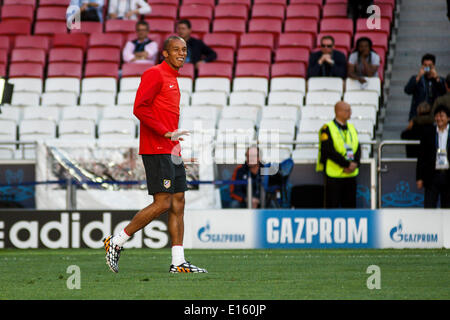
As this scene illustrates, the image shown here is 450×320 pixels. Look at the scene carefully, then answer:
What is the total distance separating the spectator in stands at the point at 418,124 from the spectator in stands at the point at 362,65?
185 centimetres

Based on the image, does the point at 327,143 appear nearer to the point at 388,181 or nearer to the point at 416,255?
the point at 388,181

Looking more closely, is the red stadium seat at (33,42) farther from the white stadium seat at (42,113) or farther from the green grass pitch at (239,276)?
the green grass pitch at (239,276)

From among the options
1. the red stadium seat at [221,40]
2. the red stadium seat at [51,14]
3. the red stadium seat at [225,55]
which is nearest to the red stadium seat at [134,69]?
the red stadium seat at [225,55]

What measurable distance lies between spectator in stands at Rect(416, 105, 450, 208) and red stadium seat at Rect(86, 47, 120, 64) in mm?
6797

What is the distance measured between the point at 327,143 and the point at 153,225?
2569mm

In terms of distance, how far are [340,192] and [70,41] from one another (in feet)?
23.6

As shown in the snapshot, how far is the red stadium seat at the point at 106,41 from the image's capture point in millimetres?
18328

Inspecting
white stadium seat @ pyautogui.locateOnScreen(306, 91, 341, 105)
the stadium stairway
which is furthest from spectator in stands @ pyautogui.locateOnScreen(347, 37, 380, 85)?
the stadium stairway

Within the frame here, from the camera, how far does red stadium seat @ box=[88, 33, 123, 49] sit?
18.3 m

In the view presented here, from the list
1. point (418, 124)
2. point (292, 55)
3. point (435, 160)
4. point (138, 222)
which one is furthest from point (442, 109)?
point (138, 222)

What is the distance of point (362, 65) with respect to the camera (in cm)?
1605

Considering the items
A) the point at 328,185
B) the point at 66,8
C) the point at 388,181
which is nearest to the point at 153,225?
the point at 328,185

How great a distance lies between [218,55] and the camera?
17.7m

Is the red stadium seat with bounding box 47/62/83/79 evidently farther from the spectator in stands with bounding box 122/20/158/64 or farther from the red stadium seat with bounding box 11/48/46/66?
the spectator in stands with bounding box 122/20/158/64
